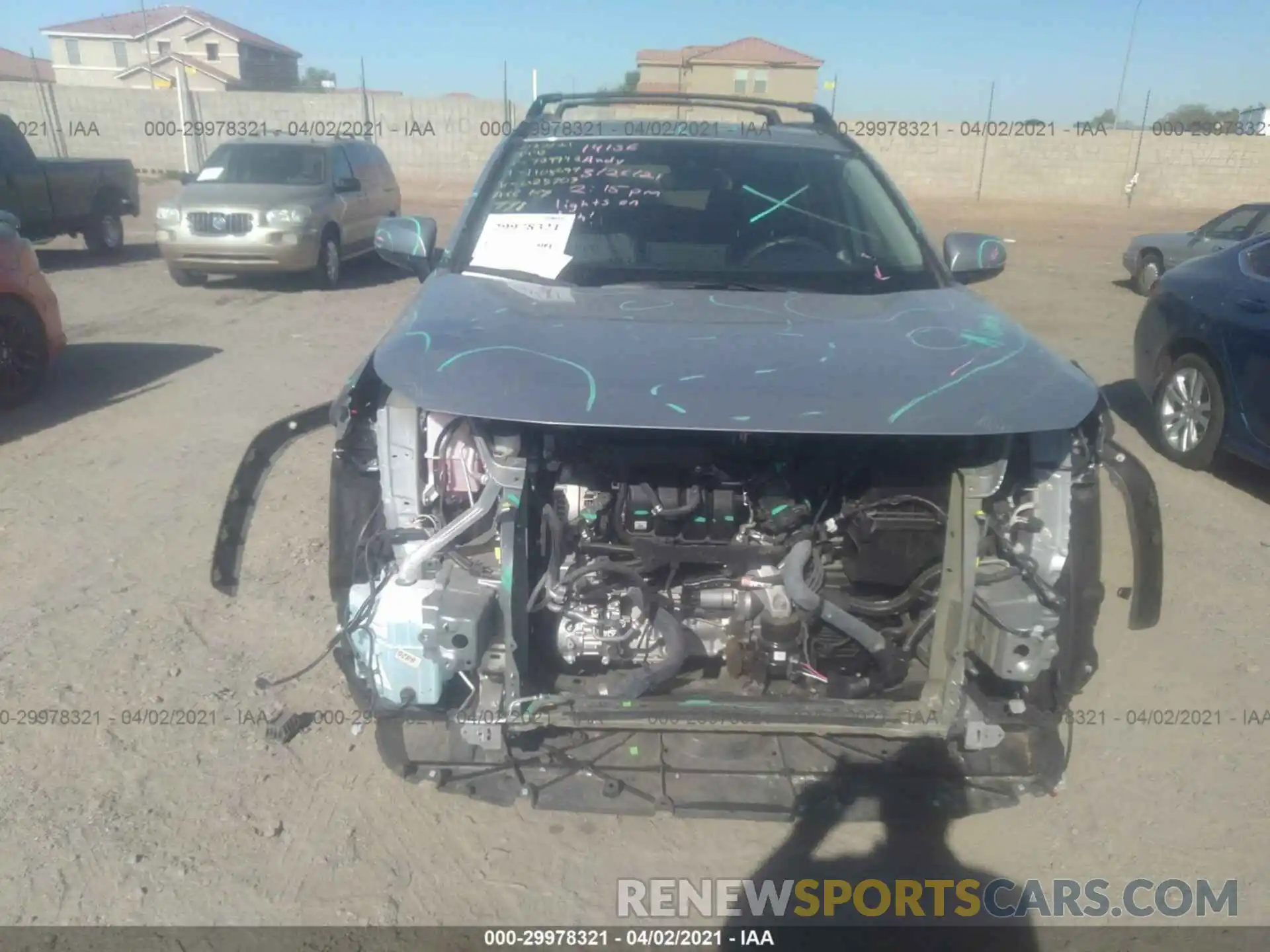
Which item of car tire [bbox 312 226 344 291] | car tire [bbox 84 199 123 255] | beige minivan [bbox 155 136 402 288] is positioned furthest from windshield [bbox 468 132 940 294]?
car tire [bbox 84 199 123 255]

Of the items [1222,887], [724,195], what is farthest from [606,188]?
[1222,887]

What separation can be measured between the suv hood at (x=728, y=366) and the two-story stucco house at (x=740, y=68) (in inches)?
1372

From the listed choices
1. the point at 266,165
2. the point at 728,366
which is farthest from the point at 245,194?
the point at 728,366

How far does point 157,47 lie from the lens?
182 ft

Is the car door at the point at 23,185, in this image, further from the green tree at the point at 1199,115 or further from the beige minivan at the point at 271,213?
the green tree at the point at 1199,115

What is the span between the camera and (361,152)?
43.4 ft

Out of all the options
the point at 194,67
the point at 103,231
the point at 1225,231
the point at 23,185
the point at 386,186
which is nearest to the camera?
the point at 1225,231

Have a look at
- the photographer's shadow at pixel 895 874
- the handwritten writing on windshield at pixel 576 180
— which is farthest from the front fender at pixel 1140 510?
the handwritten writing on windshield at pixel 576 180

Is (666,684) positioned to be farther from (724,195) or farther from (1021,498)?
(724,195)

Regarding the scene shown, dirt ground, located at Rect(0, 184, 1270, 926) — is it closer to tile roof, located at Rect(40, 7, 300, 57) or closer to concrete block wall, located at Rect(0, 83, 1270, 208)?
concrete block wall, located at Rect(0, 83, 1270, 208)

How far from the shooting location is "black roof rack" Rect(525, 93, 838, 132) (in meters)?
4.38

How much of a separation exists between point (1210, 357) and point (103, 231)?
13286mm

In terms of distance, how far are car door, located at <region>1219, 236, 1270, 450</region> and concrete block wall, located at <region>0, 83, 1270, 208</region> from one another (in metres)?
19.8

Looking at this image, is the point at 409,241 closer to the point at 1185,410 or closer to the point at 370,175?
the point at 1185,410
